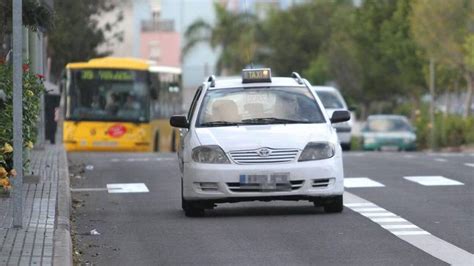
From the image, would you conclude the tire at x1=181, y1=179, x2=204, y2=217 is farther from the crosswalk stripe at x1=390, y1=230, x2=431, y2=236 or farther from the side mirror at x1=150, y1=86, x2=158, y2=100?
the side mirror at x1=150, y1=86, x2=158, y2=100

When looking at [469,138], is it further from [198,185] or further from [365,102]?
[198,185]

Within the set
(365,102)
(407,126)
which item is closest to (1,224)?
(407,126)

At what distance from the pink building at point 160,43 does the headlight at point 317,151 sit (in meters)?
76.9

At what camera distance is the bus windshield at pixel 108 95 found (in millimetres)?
40500

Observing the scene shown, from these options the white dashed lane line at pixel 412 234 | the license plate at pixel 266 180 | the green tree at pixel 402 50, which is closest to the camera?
the white dashed lane line at pixel 412 234

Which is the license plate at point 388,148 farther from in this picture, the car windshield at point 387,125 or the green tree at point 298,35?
the green tree at point 298,35

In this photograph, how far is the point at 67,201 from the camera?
651 inches

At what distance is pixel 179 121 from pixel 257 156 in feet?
4.51

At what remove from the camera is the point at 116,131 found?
133 feet

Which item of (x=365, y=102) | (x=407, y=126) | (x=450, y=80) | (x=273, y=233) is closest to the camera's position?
(x=273, y=233)

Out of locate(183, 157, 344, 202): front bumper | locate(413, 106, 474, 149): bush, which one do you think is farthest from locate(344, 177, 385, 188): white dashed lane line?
locate(413, 106, 474, 149): bush

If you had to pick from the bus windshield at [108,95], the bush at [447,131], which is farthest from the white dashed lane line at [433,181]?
the bush at [447,131]

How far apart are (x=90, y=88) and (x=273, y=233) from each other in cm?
2700

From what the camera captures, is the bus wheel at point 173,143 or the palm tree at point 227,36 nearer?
the bus wheel at point 173,143
